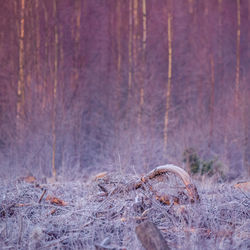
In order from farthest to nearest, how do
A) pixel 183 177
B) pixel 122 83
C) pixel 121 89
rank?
pixel 122 83
pixel 121 89
pixel 183 177

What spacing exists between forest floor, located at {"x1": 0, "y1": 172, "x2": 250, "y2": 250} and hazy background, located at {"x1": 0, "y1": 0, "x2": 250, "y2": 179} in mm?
4493

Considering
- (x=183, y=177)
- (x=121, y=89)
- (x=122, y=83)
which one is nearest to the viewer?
(x=183, y=177)

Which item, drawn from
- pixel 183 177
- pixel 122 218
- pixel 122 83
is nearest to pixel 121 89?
pixel 122 83

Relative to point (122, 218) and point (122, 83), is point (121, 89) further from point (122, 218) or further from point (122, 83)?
point (122, 218)

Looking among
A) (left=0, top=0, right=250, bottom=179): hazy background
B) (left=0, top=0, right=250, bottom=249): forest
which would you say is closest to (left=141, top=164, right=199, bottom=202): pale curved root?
(left=0, top=0, right=250, bottom=249): forest

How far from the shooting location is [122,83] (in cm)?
1386

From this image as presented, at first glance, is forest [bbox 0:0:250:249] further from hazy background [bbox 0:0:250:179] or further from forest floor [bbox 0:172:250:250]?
forest floor [bbox 0:172:250:250]

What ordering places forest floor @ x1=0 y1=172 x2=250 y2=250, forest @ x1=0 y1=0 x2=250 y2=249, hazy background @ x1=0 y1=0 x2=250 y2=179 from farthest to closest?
hazy background @ x1=0 y1=0 x2=250 y2=179 < forest @ x1=0 y1=0 x2=250 y2=249 < forest floor @ x1=0 y1=172 x2=250 y2=250

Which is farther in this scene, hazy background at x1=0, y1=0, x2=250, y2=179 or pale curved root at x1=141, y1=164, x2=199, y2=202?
hazy background at x1=0, y1=0, x2=250, y2=179

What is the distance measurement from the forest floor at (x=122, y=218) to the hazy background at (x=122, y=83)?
4.49 meters

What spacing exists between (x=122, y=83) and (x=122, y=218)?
421 inches

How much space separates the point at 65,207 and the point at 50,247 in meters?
1.13

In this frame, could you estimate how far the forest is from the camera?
981 cm

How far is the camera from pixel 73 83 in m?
13.7
